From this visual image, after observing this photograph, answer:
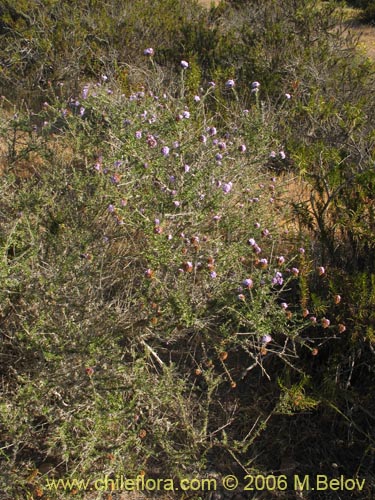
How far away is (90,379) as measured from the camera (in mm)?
1973

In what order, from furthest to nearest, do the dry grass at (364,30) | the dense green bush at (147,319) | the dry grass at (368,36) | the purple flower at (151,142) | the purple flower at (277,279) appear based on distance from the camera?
the dry grass at (364,30) < the dry grass at (368,36) < the purple flower at (151,142) < the purple flower at (277,279) < the dense green bush at (147,319)

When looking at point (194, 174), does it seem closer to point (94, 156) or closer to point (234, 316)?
point (234, 316)

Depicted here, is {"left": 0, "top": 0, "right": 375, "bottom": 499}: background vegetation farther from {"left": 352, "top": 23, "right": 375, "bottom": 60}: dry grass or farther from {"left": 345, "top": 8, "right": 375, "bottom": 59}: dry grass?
{"left": 345, "top": 8, "right": 375, "bottom": 59}: dry grass

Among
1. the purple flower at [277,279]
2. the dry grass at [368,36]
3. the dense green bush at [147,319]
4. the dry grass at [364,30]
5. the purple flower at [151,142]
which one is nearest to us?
the dense green bush at [147,319]

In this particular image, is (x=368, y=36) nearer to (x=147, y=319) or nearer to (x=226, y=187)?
(x=226, y=187)

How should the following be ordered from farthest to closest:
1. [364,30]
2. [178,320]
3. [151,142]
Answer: [364,30] → [151,142] → [178,320]

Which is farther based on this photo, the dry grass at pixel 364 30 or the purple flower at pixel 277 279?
the dry grass at pixel 364 30

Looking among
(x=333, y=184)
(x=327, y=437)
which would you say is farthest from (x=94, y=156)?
(x=327, y=437)

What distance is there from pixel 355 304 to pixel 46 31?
4.91 m

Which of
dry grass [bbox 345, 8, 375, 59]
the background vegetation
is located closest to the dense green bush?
the background vegetation

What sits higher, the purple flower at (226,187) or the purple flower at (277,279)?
the purple flower at (226,187)

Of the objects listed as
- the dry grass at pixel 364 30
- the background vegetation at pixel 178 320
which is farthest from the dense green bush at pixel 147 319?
the dry grass at pixel 364 30

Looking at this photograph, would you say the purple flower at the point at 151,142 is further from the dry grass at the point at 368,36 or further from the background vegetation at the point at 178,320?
→ the dry grass at the point at 368,36

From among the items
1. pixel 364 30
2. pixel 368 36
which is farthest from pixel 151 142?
pixel 364 30
